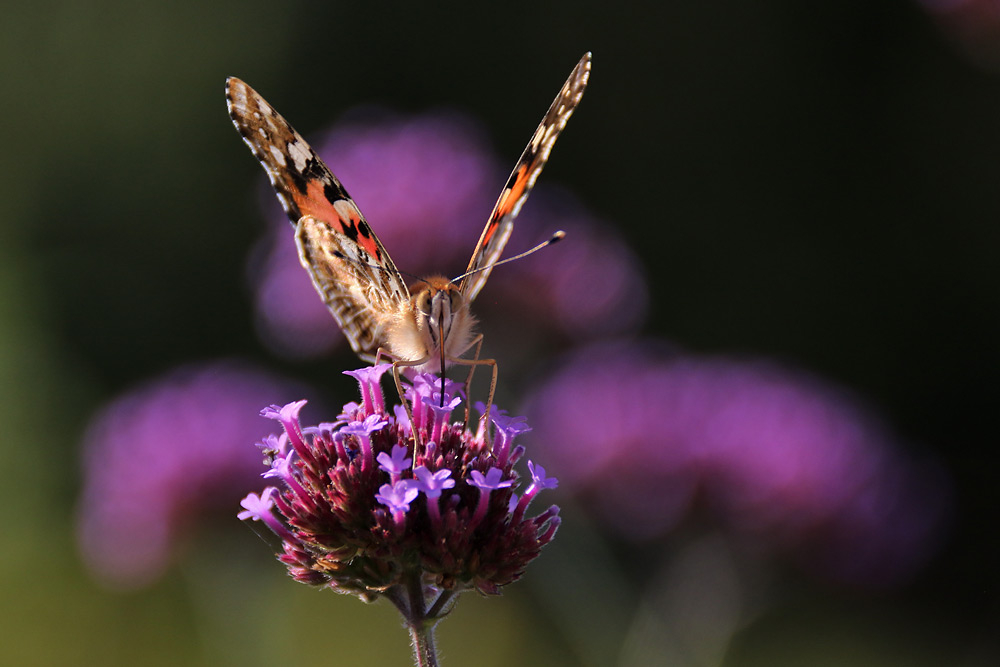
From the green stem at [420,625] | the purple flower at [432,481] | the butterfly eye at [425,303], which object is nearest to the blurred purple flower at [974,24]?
the butterfly eye at [425,303]

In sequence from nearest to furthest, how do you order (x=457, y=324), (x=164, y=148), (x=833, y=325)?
(x=457, y=324) < (x=833, y=325) < (x=164, y=148)

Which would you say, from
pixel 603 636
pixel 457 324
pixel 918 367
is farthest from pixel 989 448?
pixel 457 324

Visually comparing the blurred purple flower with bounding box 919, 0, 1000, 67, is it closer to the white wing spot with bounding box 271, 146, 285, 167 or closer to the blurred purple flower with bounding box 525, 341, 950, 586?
the blurred purple flower with bounding box 525, 341, 950, 586

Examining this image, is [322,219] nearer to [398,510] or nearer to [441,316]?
[441,316]

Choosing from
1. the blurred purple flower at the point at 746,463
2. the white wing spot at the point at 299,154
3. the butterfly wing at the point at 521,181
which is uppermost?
the white wing spot at the point at 299,154

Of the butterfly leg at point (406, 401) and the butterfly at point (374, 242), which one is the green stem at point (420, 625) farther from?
the butterfly at point (374, 242)

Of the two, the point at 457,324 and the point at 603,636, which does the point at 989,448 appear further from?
the point at 457,324

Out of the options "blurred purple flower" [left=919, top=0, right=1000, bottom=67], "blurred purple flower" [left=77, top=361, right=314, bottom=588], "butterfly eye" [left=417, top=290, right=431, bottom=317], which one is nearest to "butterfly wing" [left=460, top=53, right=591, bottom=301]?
"butterfly eye" [left=417, top=290, right=431, bottom=317]

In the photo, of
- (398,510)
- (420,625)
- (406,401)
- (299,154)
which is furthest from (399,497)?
(299,154)
